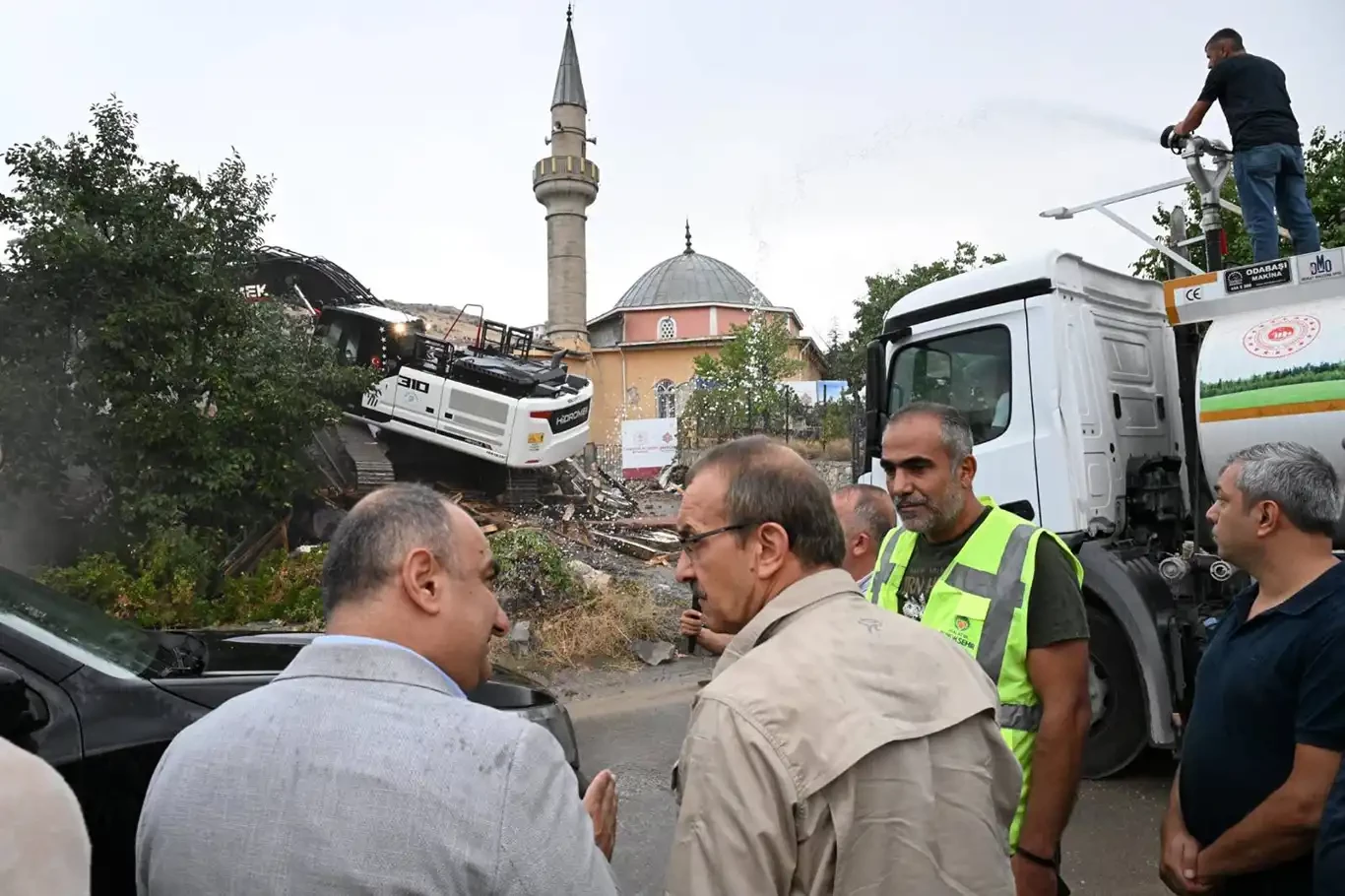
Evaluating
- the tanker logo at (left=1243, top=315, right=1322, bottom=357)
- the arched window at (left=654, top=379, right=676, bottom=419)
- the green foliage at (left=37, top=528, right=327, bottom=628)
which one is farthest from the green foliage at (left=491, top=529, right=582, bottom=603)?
the arched window at (left=654, top=379, right=676, bottom=419)

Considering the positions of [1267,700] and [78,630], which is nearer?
[1267,700]

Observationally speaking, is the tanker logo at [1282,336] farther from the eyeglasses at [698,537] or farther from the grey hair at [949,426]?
the eyeglasses at [698,537]

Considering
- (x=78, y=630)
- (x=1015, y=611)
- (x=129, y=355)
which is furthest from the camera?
(x=129, y=355)

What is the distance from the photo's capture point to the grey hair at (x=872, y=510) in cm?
356

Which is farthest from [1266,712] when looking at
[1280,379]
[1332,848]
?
[1280,379]

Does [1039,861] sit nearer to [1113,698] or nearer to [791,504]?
[791,504]

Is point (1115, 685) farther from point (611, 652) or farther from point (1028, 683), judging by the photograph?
point (611, 652)

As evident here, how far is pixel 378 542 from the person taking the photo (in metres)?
1.41

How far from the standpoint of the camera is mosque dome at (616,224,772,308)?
133 ft

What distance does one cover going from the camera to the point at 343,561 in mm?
1410

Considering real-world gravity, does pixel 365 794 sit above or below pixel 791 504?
below

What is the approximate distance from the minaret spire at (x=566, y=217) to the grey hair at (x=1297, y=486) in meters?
32.8

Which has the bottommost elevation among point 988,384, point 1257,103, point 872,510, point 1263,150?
point 872,510

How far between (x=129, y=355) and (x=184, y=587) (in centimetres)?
242
